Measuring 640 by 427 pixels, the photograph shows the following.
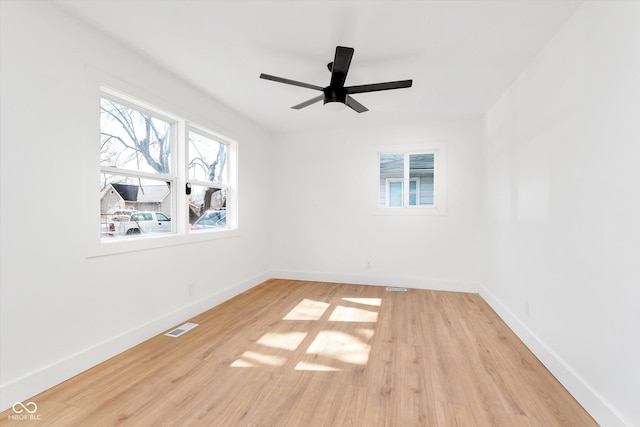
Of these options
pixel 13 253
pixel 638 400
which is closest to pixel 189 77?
pixel 13 253

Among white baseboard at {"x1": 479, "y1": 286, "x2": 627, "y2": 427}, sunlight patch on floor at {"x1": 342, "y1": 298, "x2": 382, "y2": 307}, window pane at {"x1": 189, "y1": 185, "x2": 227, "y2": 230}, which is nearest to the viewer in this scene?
white baseboard at {"x1": 479, "y1": 286, "x2": 627, "y2": 427}

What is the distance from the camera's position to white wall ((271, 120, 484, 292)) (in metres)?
4.35

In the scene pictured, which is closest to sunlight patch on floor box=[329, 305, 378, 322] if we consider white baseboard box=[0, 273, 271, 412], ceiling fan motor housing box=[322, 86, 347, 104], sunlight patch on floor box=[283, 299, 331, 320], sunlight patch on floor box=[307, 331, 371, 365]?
sunlight patch on floor box=[283, 299, 331, 320]

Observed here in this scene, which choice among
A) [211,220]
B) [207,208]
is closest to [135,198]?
[207,208]

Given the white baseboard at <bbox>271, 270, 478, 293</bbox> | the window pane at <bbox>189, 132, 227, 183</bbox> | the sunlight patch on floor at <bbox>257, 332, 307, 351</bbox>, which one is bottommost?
the sunlight patch on floor at <bbox>257, 332, 307, 351</bbox>

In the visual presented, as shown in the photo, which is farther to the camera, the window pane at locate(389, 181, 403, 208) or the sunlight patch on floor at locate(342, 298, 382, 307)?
the window pane at locate(389, 181, 403, 208)

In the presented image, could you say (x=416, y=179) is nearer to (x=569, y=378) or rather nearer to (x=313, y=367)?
(x=569, y=378)

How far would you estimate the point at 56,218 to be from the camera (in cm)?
198

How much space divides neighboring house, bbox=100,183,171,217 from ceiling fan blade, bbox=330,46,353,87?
2.00m

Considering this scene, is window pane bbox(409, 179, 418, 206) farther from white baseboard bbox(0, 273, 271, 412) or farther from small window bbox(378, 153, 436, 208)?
white baseboard bbox(0, 273, 271, 412)

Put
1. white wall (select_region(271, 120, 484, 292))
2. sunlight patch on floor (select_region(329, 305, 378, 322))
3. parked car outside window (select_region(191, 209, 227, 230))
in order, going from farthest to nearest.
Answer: white wall (select_region(271, 120, 484, 292)) < parked car outside window (select_region(191, 209, 227, 230)) < sunlight patch on floor (select_region(329, 305, 378, 322))

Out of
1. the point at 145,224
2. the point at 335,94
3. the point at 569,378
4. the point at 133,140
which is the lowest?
the point at 569,378

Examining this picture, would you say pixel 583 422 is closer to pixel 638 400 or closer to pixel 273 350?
pixel 638 400

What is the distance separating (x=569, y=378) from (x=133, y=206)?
361cm
